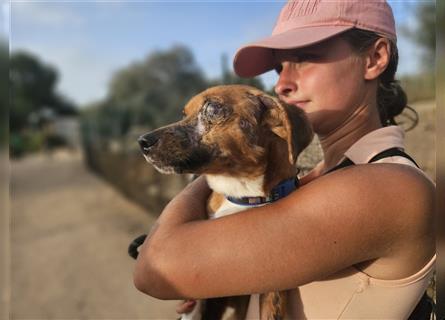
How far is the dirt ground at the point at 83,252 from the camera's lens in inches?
236

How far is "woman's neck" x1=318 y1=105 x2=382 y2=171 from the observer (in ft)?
5.45

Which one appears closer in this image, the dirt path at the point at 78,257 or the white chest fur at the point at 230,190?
the white chest fur at the point at 230,190

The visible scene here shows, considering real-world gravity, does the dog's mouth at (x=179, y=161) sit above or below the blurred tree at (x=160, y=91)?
above

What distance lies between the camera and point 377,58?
1623 mm

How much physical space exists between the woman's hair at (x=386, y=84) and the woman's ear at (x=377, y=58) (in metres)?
0.02

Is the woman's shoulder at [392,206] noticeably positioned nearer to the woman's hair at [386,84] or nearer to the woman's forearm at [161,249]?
the woman's forearm at [161,249]

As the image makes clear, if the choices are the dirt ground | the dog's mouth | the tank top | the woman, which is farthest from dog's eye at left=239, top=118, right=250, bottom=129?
the dirt ground

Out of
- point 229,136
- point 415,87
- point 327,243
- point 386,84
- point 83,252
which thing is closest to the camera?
point 327,243

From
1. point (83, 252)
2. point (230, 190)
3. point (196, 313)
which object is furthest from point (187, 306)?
point (83, 252)

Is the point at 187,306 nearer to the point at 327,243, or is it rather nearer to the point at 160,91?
the point at 327,243

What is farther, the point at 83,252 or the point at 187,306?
the point at 83,252

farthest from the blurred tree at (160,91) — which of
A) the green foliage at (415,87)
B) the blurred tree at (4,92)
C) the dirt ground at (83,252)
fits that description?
the blurred tree at (4,92)

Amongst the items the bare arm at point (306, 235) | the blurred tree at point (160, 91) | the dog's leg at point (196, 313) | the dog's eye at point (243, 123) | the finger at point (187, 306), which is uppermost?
the dog's eye at point (243, 123)

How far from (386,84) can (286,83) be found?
16.2 inches
